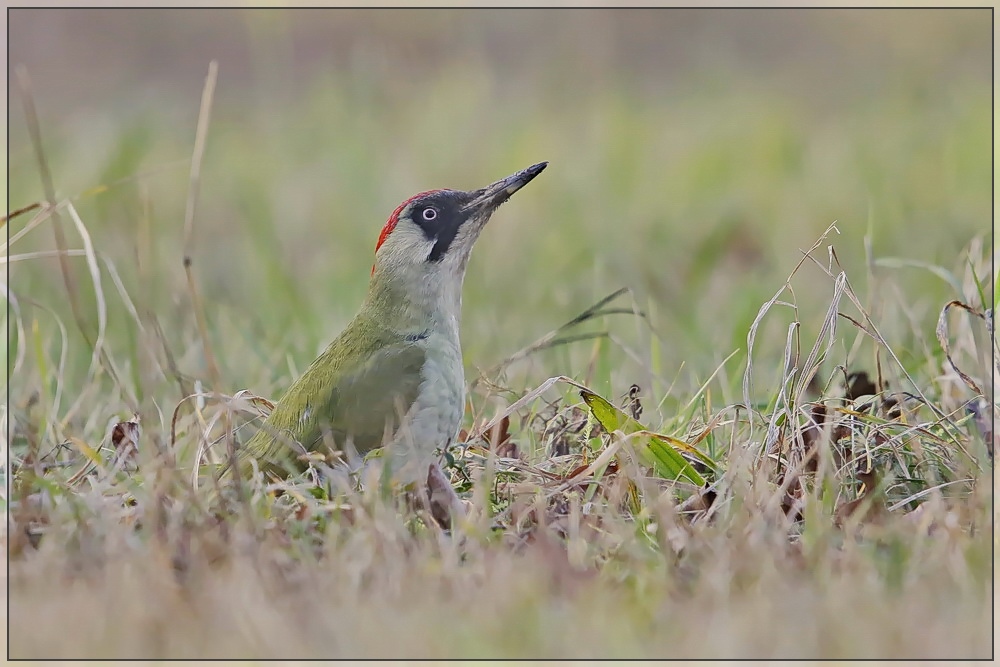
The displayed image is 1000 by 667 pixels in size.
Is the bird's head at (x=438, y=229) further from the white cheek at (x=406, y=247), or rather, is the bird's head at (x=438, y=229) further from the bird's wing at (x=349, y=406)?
the bird's wing at (x=349, y=406)

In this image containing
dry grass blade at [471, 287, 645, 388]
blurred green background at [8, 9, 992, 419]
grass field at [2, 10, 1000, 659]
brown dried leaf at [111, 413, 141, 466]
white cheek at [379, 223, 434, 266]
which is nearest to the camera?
grass field at [2, 10, 1000, 659]

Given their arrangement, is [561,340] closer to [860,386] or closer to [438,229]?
[438,229]

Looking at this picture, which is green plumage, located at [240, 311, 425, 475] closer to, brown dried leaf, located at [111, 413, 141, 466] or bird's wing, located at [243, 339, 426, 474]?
bird's wing, located at [243, 339, 426, 474]

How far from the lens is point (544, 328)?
526 cm

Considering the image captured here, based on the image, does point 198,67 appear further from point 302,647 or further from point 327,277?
point 302,647

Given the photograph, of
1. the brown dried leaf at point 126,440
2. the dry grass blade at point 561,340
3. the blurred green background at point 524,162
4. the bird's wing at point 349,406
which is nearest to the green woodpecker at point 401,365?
the bird's wing at point 349,406

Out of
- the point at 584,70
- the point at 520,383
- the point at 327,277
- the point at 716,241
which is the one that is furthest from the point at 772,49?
the point at 520,383

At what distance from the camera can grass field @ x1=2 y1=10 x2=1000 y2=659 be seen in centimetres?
239

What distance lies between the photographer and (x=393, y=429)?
3369mm

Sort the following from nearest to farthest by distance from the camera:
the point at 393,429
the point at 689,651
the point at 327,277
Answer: the point at 689,651 → the point at 393,429 → the point at 327,277

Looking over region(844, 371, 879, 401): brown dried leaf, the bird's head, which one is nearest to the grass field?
region(844, 371, 879, 401): brown dried leaf

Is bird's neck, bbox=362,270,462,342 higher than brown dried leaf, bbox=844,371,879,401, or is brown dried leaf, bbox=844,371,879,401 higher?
bird's neck, bbox=362,270,462,342

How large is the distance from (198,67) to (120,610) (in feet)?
25.0

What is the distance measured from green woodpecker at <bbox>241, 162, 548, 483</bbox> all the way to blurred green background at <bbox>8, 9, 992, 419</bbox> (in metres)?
0.58
